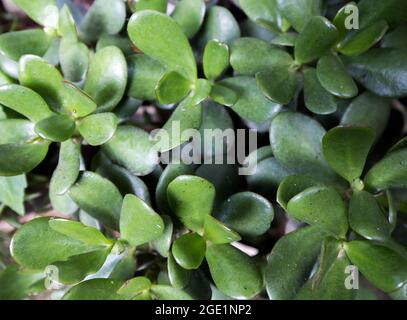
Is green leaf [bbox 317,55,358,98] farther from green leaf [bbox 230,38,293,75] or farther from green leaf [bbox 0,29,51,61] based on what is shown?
green leaf [bbox 0,29,51,61]

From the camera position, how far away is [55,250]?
607 millimetres

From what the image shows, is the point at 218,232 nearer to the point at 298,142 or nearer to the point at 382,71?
the point at 298,142

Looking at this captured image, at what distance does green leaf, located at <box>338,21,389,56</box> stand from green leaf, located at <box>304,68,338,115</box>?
0.18 ft

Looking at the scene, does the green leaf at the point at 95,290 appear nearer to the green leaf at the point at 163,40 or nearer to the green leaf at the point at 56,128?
the green leaf at the point at 56,128

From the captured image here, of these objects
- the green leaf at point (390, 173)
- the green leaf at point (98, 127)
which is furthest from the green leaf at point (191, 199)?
the green leaf at point (390, 173)

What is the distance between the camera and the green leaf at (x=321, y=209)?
537mm

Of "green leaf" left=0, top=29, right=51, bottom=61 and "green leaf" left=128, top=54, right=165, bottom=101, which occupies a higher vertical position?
"green leaf" left=0, top=29, right=51, bottom=61

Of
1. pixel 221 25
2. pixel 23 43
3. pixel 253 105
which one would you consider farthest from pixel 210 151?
pixel 23 43

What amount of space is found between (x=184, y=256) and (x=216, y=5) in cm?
40

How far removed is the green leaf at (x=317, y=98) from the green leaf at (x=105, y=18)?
0.91 feet

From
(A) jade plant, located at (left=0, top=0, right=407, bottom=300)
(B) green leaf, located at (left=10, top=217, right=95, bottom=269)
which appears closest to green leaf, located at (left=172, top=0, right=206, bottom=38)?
(A) jade plant, located at (left=0, top=0, right=407, bottom=300)

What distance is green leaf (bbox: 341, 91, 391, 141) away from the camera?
64 cm

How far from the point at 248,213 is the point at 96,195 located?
193 millimetres
